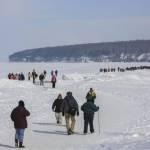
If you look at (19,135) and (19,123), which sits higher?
(19,123)

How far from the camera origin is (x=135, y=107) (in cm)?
2595

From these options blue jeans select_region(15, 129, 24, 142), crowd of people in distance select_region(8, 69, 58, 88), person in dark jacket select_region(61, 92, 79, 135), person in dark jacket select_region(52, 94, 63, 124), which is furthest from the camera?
crowd of people in distance select_region(8, 69, 58, 88)

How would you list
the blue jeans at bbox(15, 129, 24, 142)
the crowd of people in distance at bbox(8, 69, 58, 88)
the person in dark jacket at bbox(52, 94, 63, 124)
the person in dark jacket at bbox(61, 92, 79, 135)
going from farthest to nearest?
the crowd of people in distance at bbox(8, 69, 58, 88) → the person in dark jacket at bbox(52, 94, 63, 124) → the person in dark jacket at bbox(61, 92, 79, 135) → the blue jeans at bbox(15, 129, 24, 142)

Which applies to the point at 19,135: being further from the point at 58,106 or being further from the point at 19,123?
the point at 58,106

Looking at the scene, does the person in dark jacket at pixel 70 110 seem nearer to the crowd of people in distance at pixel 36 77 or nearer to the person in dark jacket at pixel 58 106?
the person in dark jacket at pixel 58 106

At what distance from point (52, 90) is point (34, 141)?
2319 centimetres

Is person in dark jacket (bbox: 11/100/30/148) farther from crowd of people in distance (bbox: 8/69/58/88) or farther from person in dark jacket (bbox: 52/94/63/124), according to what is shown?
crowd of people in distance (bbox: 8/69/58/88)

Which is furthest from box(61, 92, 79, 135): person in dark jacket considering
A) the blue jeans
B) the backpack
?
the blue jeans

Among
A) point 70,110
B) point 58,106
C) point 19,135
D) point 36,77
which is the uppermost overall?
point 70,110

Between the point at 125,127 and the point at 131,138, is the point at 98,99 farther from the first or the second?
the point at 131,138

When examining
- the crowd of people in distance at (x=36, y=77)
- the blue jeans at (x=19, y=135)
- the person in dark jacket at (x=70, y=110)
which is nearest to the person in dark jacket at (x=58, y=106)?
the person in dark jacket at (x=70, y=110)

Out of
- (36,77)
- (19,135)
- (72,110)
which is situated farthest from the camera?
(36,77)

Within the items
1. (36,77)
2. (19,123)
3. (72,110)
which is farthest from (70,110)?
(36,77)

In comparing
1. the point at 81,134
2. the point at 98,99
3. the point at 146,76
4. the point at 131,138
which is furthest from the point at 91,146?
the point at 146,76
